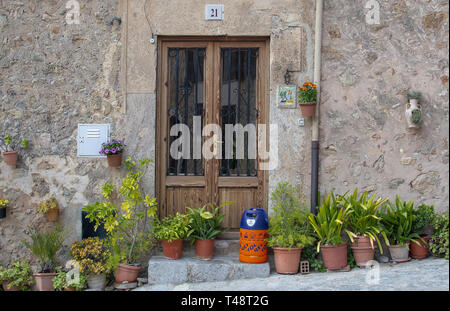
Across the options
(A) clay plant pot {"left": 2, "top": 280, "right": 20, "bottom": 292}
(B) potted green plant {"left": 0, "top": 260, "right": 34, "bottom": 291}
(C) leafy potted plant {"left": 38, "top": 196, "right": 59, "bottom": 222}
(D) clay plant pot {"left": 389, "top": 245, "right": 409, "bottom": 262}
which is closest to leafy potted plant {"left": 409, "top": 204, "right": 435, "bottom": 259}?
(D) clay plant pot {"left": 389, "top": 245, "right": 409, "bottom": 262}

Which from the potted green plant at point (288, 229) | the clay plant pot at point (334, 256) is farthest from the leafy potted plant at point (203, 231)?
the clay plant pot at point (334, 256)

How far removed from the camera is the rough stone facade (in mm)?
5449

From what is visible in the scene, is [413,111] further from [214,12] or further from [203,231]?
[203,231]

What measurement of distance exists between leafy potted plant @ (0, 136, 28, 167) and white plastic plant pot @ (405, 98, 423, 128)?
4.30 meters

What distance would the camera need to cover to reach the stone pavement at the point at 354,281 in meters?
4.41

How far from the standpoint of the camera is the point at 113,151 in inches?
208

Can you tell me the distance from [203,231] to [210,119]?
1295 millimetres

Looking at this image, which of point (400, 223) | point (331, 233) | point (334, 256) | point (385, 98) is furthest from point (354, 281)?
point (385, 98)

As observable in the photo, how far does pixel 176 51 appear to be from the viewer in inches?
222

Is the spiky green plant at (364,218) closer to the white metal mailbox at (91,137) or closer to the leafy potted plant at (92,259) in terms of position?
the leafy potted plant at (92,259)

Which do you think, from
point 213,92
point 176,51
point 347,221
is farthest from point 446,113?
point 176,51

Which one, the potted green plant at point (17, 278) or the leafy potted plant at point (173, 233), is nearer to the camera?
the leafy potted plant at point (173, 233)

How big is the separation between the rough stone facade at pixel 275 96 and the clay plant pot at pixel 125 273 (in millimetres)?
709
